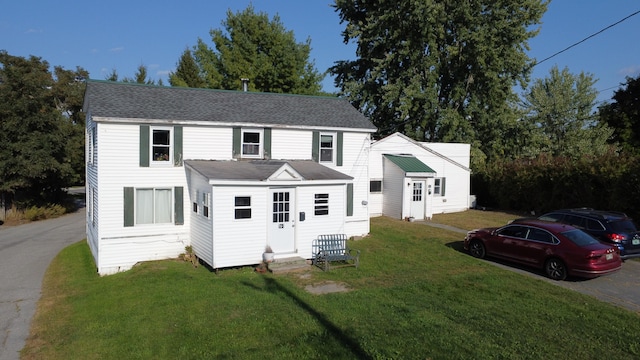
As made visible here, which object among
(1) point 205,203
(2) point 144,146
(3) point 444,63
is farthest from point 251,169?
(3) point 444,63

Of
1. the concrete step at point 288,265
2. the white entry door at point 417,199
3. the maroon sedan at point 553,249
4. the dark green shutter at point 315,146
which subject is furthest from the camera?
the white entry door at point 417,199

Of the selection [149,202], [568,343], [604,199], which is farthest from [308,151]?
[604,199]

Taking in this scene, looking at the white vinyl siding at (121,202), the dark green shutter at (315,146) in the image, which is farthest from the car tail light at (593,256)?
the white vinyl siding at (121,202)

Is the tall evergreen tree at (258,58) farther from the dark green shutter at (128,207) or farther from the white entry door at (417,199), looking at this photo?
the dark green shutter at (128,207)

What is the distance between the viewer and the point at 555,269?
1343cm

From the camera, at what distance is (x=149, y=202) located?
1588cm

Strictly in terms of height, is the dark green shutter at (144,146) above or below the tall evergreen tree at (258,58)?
below

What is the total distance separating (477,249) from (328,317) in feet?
28.6

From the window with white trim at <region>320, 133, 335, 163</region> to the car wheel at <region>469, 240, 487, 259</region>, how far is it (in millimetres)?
7078

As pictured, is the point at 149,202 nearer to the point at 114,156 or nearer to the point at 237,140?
the point at 114,156

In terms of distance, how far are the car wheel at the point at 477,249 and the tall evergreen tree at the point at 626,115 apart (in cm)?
2774

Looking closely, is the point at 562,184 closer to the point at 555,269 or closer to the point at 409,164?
the point at 409,164

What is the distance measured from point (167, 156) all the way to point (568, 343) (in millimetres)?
14289

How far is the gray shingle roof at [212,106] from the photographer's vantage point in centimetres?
1593
